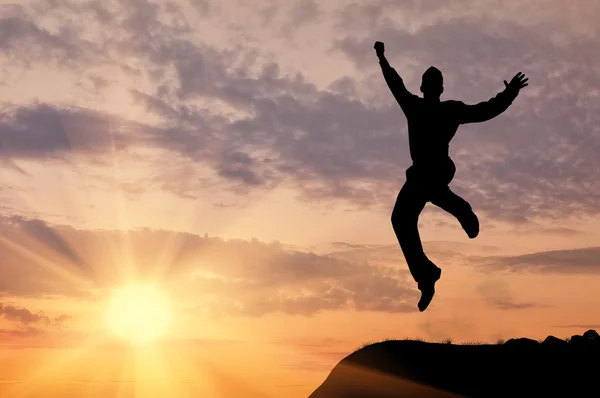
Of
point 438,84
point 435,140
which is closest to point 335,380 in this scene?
point 435,140

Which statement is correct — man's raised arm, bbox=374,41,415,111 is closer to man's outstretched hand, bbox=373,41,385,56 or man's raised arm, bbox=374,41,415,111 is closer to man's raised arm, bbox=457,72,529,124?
man's outstretched hand, bbox=373,41,385,56

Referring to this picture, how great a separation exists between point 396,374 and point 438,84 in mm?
5950

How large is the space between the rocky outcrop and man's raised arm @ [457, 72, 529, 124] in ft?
15.3

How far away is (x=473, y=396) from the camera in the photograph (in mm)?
13312

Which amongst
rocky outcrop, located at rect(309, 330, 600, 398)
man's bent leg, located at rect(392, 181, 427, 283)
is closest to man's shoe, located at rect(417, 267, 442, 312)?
man's bent leg, located at rect(392, 181, 427, 283)

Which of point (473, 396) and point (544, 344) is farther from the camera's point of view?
point (544, 344)

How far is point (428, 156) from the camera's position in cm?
1489

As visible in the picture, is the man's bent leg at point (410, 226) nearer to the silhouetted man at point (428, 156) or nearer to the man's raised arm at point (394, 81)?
the silhouetted man at point (428, 156)

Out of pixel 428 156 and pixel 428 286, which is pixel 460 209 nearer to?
pixel 428 156

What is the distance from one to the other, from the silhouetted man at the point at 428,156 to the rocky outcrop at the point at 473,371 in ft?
4.08

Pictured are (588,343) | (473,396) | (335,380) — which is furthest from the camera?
(335,380)

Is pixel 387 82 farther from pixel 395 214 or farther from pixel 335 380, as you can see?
pixel 335 380

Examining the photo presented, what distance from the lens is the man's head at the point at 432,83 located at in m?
15.0

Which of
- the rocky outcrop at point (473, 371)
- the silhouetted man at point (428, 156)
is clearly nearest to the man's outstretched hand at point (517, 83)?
the silhouetted man at point (428, 156)
